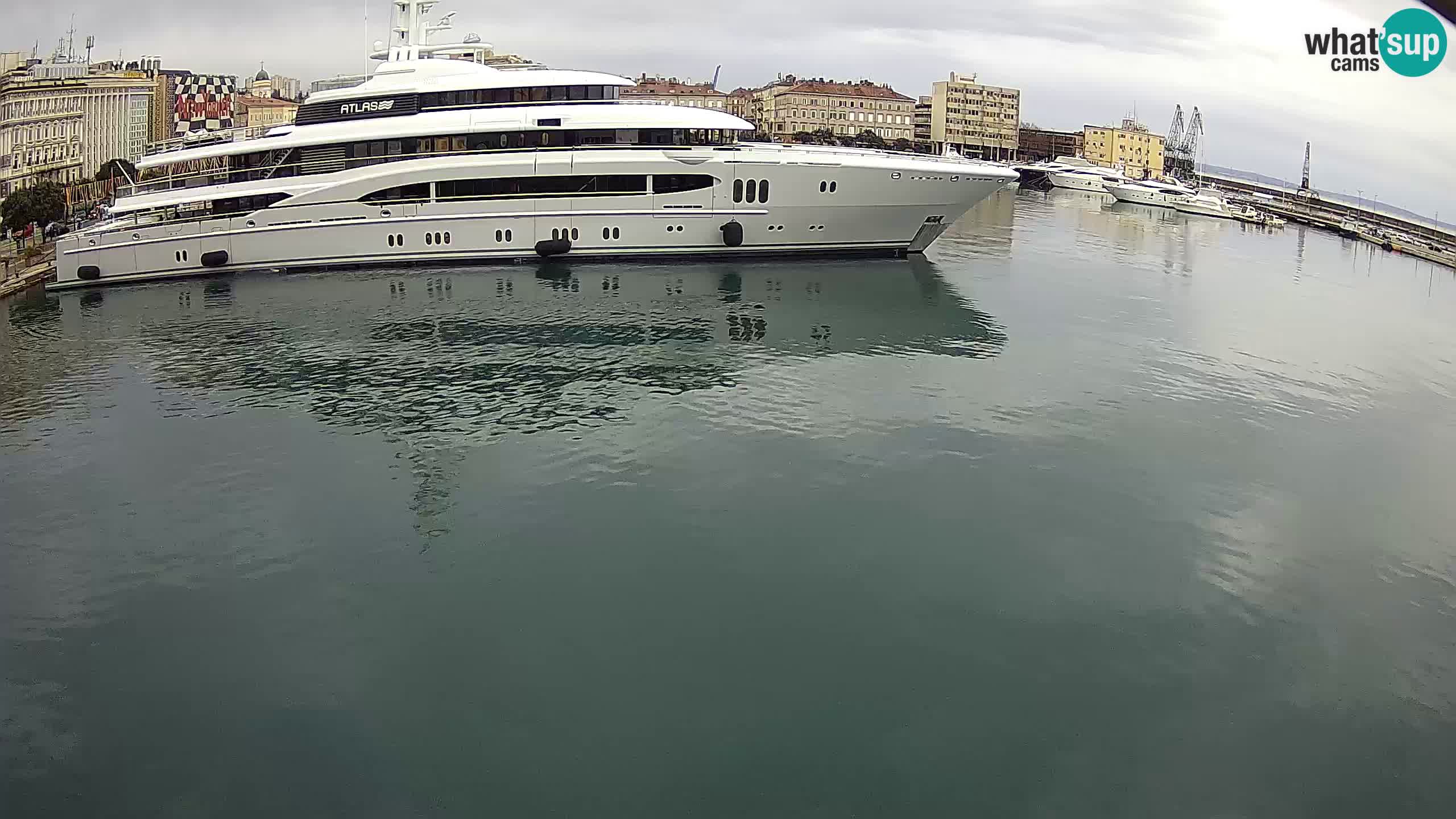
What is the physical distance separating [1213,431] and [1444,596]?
4839 millimetres

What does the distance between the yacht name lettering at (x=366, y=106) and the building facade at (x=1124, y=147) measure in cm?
8959

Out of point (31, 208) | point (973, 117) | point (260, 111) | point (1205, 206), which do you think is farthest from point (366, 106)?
point (973, 117)

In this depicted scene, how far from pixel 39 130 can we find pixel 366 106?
2316 centimetres

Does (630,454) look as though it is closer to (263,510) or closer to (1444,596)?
(263,510)

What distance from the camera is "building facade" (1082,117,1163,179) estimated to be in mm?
104250

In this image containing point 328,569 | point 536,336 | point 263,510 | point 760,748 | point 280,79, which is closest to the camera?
point 760,748

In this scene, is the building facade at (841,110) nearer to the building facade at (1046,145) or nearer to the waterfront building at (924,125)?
the waterfront building at (924,125)

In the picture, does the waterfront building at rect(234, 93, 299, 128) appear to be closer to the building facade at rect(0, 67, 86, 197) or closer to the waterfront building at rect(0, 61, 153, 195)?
the waterfront building at rect(0, 61, 153, 195)

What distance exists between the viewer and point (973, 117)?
98875 mm

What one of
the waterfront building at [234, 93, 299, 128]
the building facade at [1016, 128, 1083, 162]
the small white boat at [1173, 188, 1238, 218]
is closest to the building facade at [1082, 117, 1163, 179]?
the building facade at [1016, 128, 1083, 162]

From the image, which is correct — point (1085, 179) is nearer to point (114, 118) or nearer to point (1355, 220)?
point (1355, 220)

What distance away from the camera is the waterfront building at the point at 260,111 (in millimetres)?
84188

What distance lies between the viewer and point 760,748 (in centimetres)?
738

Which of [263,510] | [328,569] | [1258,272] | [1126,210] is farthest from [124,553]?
[1126,210]
